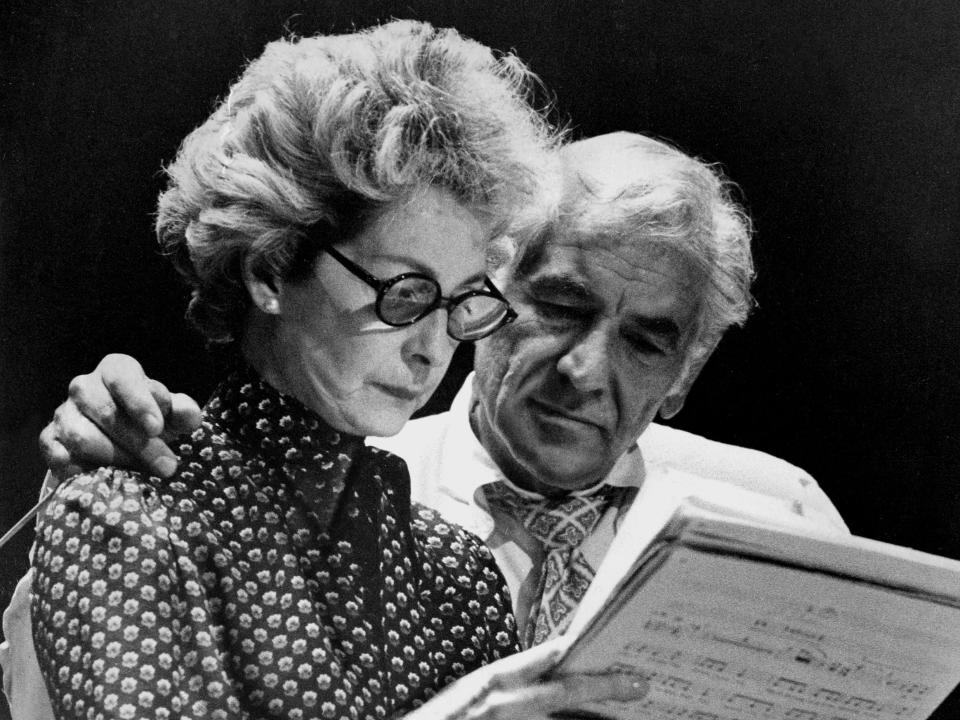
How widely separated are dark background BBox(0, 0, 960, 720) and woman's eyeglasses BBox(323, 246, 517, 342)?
0.12 meters

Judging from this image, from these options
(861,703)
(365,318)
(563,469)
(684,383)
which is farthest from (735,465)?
(365,318)

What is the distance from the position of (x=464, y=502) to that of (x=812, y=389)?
653 mm

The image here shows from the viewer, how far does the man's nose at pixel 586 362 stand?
182 cm

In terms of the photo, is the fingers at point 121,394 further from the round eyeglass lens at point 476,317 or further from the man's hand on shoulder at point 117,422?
the round eyeglass lens at point 476,317

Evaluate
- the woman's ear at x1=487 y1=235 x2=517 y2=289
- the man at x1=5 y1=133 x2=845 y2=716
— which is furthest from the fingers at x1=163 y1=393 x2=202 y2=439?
the woman's ear at x1=487 y1=235 x2=517 y2=289

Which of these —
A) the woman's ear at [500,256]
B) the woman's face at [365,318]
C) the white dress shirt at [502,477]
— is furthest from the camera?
the white dress shirt at [502,477]

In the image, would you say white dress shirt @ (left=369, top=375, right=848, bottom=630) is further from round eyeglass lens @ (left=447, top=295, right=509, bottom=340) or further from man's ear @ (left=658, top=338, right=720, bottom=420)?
round eyeglass lens @ (left=447, top=295, right=509, bottom=340)

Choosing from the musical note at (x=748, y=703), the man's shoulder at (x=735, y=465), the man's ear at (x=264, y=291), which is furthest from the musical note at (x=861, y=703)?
the man's ear at (x=264, y=291)

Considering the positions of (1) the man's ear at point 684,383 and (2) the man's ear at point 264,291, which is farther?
(1) the man's ear at point 684,383

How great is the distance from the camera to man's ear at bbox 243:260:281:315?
1560mm

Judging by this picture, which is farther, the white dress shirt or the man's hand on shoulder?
the white dress shirt

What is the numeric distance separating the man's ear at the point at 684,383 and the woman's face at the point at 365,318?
1.56 feet

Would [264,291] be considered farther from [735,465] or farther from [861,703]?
[861,703]

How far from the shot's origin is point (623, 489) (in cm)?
188
